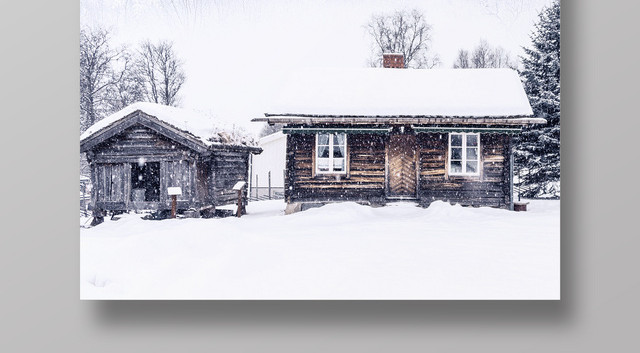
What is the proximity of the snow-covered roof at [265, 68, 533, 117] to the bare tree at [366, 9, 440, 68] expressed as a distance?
1.30 meters

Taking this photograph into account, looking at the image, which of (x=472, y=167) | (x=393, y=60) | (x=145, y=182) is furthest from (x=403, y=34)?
(x=145, y=182)

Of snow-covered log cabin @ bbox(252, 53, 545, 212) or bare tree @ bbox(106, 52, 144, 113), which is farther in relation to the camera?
snow-covered log cabin @ bbox(252, 53, 545, 212)

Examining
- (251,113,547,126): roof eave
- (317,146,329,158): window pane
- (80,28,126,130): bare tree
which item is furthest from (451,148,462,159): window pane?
(80,28,126,130): bare tree

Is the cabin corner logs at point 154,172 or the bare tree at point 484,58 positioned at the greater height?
the bare tree at point 484,58

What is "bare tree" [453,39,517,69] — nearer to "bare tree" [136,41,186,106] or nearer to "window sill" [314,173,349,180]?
"bare tree" [136,41,186,106]

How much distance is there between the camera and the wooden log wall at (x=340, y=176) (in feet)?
33.5

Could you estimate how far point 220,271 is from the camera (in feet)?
18.6

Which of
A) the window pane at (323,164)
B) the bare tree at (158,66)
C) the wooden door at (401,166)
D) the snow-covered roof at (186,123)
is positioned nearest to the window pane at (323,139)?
the window pane at (323,164)

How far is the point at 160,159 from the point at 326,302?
470 cm

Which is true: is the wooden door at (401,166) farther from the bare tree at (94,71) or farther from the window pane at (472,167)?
the bare tree at (94,71)

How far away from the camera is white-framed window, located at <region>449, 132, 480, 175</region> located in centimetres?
1002
